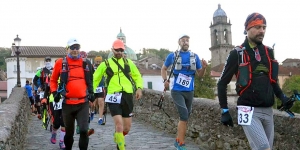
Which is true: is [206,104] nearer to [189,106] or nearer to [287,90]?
[189,106]

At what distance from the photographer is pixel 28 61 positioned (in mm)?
82500

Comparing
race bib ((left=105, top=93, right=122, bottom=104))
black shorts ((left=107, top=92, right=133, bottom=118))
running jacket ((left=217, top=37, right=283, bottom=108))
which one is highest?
running jacket ((left=217, top=37, right=283, bottom=108))

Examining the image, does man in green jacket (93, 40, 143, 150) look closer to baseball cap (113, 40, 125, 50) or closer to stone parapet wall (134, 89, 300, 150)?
baseball cap (113, 40, 125, 50)

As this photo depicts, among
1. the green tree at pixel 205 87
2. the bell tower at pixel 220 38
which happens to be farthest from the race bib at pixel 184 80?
the bell tower at pixel 220 38

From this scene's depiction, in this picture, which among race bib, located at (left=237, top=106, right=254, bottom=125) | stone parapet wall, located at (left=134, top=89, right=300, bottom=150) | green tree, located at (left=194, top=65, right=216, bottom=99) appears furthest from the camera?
green tree, located at (left=194, top=65, right=216, bottom=99)

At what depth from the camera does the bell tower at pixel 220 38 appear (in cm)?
11938

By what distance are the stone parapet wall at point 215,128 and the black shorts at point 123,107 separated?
172 centimetres

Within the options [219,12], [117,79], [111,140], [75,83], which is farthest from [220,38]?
[75,83]

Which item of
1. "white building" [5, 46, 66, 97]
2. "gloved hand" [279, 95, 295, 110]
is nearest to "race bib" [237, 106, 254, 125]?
"gloved hand" [279, 95, 295, 110]

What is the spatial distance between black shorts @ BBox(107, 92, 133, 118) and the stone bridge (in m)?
1.41

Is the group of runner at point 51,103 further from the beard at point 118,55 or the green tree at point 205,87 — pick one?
the green tree at point 205,87

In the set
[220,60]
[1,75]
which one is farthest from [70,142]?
[220,60]

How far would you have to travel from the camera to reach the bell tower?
119375 mm

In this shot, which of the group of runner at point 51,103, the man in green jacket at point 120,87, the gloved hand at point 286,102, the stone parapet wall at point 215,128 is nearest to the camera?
the gloved hand at point 286,102
